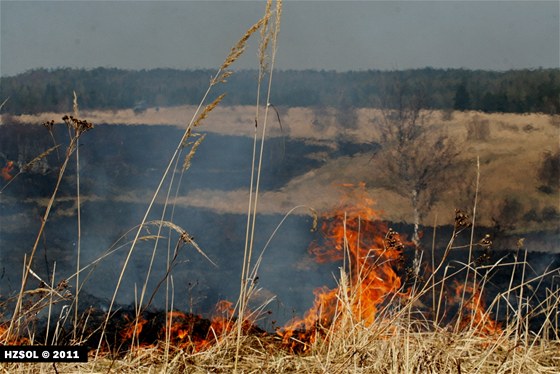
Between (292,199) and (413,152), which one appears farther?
(292,199)

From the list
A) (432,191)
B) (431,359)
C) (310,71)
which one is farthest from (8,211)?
(431,359)

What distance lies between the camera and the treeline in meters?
8.31

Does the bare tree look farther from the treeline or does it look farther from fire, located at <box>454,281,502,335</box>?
fire, located at <box>454,281,502,335</box>

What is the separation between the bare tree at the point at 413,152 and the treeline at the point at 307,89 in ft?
0.19

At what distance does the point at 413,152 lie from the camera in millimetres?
9359

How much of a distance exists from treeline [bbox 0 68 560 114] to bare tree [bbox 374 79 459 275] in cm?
6

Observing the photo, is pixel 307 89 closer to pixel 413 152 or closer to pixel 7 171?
pixel 413 152

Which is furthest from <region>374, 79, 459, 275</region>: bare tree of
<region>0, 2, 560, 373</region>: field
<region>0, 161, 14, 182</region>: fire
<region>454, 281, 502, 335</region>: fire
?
<region>0, 161, 14, 182</region>: fire

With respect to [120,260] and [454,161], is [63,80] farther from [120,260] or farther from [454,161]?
[454,161]

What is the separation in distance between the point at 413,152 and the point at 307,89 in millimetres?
1643

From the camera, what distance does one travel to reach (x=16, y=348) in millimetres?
3016

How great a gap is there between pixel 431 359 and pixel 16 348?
171 cm

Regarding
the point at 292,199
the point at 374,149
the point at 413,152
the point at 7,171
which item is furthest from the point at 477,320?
the point at 7,171

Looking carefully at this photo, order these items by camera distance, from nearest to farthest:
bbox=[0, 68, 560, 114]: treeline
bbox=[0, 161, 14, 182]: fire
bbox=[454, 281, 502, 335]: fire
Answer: bbox=[454, 281, 502, 335]: fire
bbox=[0, 68, 560, 114]: treeline
bbox=[0, 161, 14, 182]: fire
